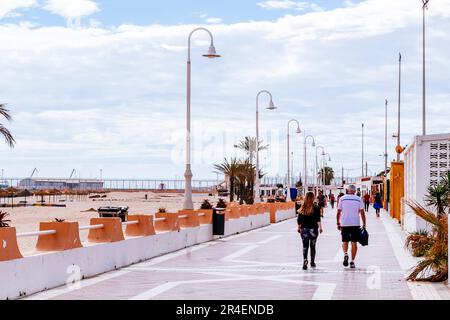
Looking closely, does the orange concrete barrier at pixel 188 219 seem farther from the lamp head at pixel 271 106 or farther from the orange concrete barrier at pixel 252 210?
the lamp head at pixel 271 106

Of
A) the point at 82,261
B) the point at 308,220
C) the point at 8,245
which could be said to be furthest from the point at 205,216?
the point at 8,245

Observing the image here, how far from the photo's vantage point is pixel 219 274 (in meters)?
16.2

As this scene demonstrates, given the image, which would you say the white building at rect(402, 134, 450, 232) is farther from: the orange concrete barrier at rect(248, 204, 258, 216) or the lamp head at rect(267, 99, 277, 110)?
the lamp head at rect(267, 99, 277, 110)

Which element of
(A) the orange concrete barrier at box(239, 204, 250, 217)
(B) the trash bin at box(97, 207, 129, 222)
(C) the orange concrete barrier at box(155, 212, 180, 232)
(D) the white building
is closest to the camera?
(C) the orange concrete barrier at box(155, 212, 180, 232)

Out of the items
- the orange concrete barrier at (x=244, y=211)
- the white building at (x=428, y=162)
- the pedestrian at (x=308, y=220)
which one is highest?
the white building at (x=428, y=162)

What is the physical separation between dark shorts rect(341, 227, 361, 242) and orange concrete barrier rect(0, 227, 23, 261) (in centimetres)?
756

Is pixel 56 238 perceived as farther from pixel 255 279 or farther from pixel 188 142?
pixel 188 142

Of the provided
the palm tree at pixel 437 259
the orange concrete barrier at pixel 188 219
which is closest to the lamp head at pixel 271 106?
the orange concrete barrier at pixel 188 219

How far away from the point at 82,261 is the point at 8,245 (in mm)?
3232

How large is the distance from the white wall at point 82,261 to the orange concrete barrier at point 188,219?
34cm

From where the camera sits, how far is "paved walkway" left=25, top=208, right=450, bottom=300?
13.0 meters

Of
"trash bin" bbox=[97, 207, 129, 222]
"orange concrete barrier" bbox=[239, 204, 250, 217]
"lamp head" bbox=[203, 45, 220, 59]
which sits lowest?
"trash bin" bbox=[97, 207, 129, 222]

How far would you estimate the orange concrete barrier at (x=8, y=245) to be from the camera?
12.3m

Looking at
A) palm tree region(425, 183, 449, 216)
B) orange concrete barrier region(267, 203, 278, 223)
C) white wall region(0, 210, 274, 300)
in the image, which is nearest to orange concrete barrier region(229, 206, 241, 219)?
white wall region(0, 210, 274, 300)
